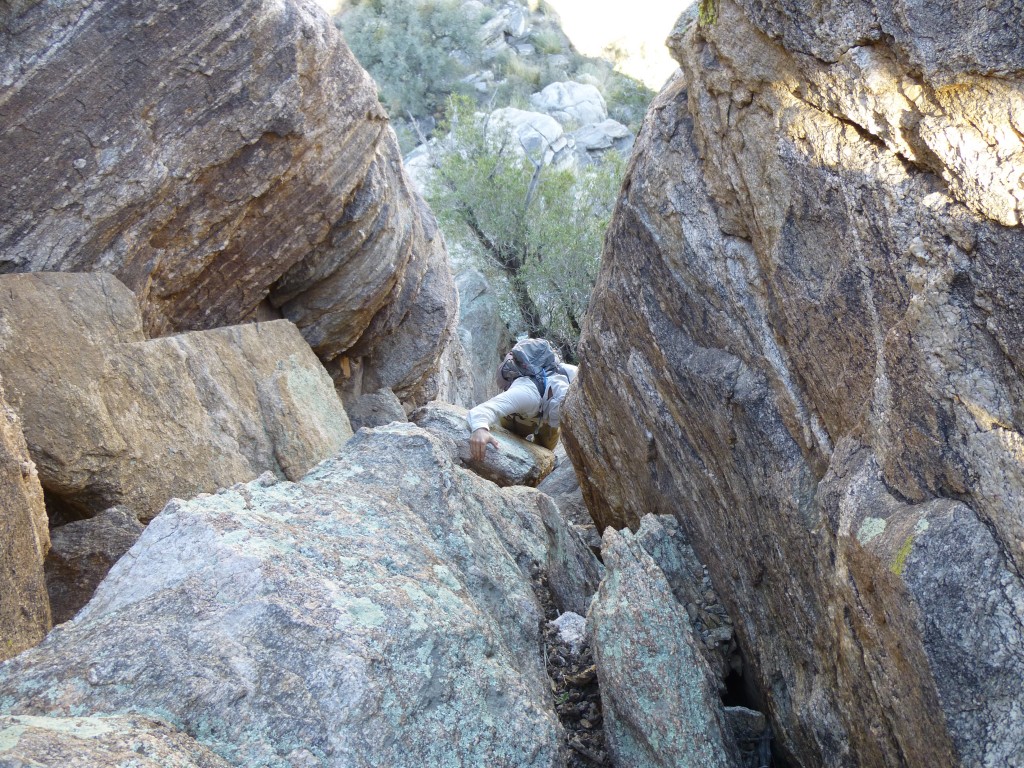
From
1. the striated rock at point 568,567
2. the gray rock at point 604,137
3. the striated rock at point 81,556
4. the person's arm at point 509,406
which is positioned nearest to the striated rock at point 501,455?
the person's arm at point 509,406

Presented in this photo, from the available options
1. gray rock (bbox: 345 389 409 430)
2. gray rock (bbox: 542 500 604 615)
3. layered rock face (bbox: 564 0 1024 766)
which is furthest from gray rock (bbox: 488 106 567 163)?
layered rock face (bbox: 564 0 1024 766)

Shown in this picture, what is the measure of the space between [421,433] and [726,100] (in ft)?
7.89

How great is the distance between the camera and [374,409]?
10531mm

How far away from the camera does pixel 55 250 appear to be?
621cm

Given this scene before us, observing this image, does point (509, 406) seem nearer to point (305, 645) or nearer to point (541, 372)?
point (541, 372)

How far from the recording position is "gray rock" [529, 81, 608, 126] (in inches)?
1280

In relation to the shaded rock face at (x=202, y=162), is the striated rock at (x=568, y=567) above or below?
below

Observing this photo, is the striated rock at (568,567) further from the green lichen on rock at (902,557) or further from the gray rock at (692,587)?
the green lichen on rock at (902,557)

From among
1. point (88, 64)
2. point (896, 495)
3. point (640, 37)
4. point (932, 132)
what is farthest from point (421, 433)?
point (640, 37)

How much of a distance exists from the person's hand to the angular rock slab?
399 cm

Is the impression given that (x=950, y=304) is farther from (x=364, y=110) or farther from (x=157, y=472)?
(x=364, y=110)

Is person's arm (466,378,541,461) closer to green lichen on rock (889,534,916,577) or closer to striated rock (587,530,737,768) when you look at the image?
striated rock (587,530,737,768)

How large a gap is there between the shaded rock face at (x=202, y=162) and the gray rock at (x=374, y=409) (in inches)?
34.0

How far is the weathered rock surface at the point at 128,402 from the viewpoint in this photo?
570cm
